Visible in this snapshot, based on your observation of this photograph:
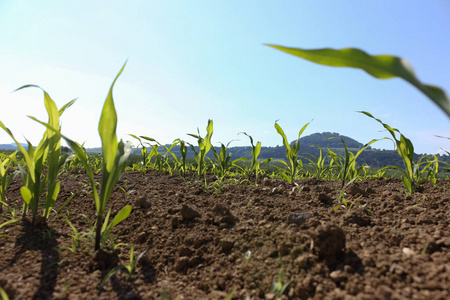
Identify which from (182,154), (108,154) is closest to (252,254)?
(108,154)

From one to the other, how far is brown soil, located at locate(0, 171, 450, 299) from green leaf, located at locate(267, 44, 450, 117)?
2.01 feet

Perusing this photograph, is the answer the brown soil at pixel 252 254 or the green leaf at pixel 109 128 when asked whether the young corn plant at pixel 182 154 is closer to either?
the brown soil at pixel 252 254

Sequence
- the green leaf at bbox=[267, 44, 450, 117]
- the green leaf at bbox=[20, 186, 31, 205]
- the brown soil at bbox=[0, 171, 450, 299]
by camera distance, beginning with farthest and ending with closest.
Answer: the green leaf at bbox=[20, 186, 31, 205] → the brown soil at bbox=[0, 171, 450, 299] → the green leaf at bbox=[267, 44, 450, 117]

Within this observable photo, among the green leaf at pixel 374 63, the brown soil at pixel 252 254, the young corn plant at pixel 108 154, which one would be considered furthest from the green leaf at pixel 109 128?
the green leaf at pixel 374 63

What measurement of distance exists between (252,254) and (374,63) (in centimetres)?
91

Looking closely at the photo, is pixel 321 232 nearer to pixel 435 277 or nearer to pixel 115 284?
pixel 435 277

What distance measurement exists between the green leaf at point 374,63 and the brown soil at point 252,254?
61cm

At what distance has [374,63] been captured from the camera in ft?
2.49

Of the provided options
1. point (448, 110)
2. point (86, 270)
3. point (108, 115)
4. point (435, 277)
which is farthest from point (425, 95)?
point (86, 270)

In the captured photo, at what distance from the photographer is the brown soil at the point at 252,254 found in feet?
3.10

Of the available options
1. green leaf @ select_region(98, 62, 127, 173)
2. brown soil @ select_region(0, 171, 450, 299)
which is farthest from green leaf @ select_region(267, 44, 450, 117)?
green leaf @ select_region(98, 62, 127, 173)

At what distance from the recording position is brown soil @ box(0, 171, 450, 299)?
946 millimetres

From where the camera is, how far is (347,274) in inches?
37.9

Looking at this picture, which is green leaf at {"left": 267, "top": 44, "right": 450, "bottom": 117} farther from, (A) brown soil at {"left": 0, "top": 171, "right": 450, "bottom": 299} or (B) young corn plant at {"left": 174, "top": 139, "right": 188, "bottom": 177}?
(B) young corn plant at {"left": 174, "top": 139, "right": 188, "bottom": 177}
